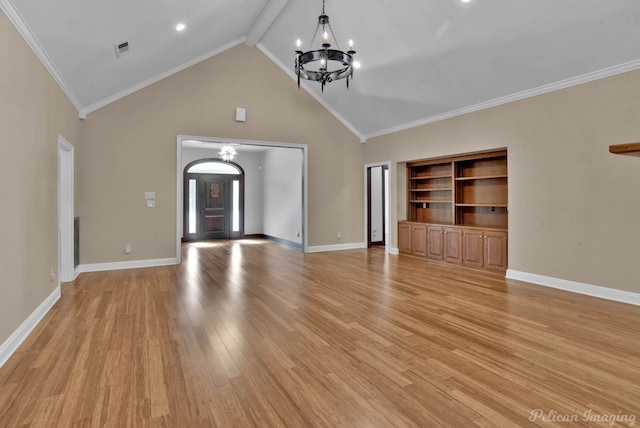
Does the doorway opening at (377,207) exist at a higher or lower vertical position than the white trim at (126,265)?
higher

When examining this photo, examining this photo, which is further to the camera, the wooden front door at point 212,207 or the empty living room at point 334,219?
the wooden front door at point 212,207

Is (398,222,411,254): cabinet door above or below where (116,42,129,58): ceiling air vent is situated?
below

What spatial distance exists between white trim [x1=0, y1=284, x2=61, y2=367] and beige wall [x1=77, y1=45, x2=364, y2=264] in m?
2.22

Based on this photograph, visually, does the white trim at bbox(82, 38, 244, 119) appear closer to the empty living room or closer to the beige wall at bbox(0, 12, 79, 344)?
the empty living room

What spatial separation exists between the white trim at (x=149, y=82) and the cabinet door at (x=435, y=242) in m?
5.44

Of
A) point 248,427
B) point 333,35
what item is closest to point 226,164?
point 333,35

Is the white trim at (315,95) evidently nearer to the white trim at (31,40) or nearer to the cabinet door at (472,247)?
the cabinet door at (472,247)

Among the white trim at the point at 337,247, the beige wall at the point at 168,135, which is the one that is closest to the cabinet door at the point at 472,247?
the white trim at the point at 337,247

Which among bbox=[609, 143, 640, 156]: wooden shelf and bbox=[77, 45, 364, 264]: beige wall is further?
bbox=[77, 45, 364, 264]: beige wall

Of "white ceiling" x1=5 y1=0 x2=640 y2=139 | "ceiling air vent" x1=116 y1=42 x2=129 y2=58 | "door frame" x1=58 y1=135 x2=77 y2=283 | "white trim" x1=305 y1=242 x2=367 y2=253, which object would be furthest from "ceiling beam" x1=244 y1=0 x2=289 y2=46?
"white trim" x1=305 y1=242 x2=367 y2=253

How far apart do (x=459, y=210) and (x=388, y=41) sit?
3397 mm

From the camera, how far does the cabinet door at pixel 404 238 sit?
758 centimetres

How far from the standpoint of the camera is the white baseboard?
13.7 feet

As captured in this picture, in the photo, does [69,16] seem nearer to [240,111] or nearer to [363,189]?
[240,111]
